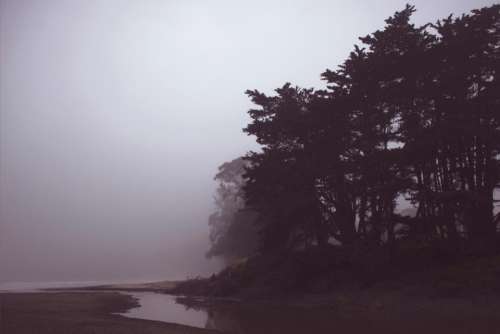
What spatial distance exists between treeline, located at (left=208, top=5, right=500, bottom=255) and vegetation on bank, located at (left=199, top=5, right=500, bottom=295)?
0.24 ft

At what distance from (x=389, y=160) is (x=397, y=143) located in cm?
237

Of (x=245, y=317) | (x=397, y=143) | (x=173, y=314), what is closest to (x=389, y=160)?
(x=397, y=143)

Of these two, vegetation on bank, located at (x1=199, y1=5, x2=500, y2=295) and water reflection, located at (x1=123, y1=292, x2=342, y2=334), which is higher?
vegetation on bank, located at (x1=199, y1=5, x2=500, y2=295)

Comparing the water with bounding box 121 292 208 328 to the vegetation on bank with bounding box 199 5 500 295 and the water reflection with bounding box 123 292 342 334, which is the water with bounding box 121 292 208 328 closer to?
the water reflection with bounding box 123 292 342 334

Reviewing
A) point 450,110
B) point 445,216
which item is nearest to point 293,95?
point 450,110

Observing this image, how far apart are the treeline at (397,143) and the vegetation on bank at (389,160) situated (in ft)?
0.24

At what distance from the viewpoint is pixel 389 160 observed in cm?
2672

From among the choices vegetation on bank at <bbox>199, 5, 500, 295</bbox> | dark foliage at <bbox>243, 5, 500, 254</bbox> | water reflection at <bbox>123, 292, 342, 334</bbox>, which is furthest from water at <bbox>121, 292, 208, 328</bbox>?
dark foliage at <bbox>243, 5, 500, 254</bbox>

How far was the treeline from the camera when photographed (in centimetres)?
2648

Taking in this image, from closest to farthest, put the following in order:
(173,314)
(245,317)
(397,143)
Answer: (245,317)
(173,314)
(397,143)

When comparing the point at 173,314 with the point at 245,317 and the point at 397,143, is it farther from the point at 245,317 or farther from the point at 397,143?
the point at 397,143

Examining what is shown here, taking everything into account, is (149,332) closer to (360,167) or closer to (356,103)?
(360,167)

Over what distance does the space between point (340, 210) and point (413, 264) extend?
5.72 metres

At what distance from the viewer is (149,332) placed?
17.6 m
